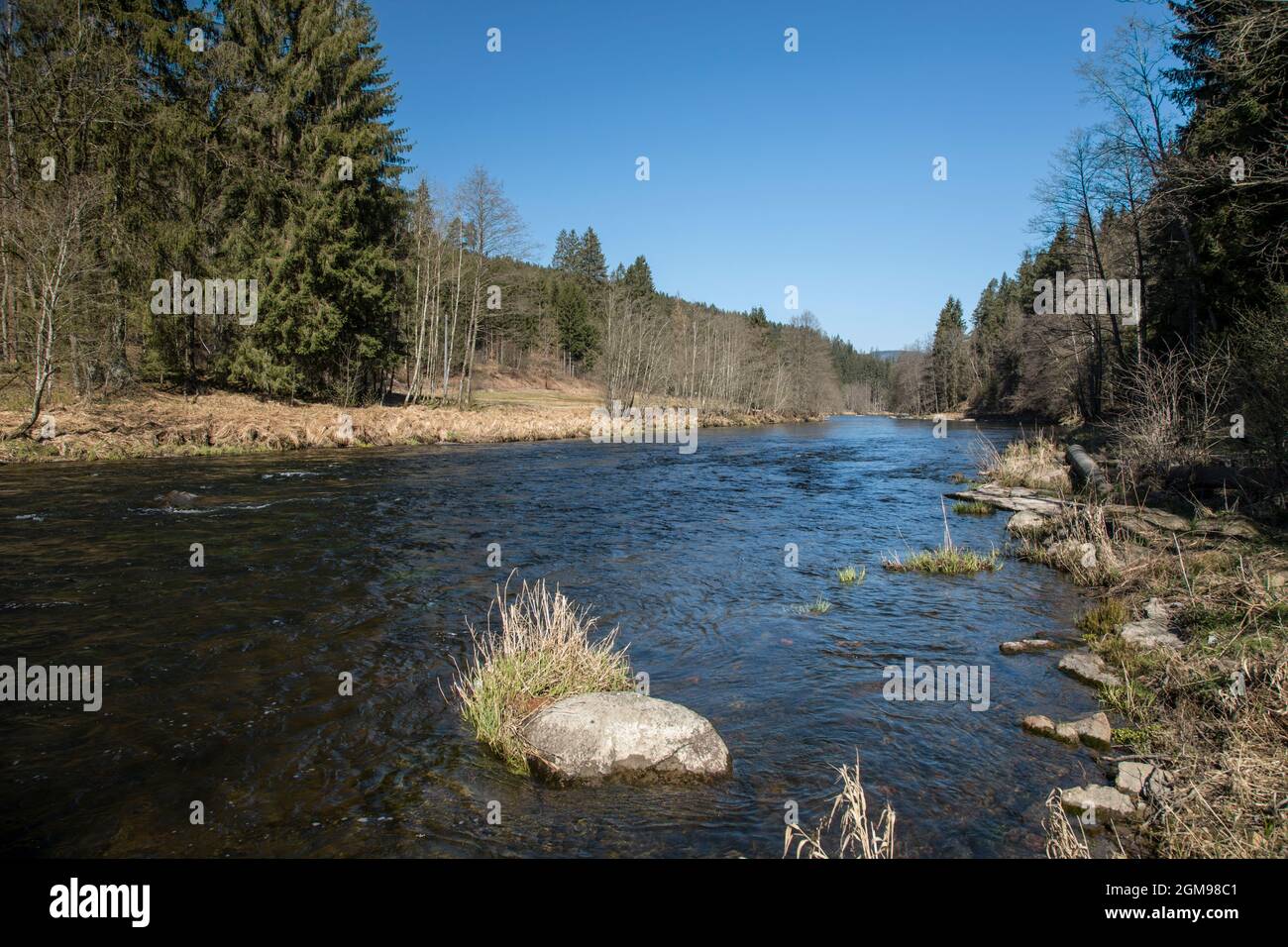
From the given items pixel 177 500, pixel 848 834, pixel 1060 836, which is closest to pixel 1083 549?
pixel 1060 836

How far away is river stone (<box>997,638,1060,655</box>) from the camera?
28.3ft

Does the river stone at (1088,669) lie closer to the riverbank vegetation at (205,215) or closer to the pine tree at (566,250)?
the riverbank vegetation at (205,215)

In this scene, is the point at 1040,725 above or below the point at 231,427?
below

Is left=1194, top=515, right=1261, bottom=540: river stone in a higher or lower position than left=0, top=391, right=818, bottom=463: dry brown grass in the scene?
lower

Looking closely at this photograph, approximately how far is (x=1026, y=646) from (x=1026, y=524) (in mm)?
6917

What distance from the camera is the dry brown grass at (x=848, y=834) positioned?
168 inches

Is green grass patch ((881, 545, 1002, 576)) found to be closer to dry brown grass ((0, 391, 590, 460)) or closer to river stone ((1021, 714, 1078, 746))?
river stone ((1021, 714, 1078, 746))

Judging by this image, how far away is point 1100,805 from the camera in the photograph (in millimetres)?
5062

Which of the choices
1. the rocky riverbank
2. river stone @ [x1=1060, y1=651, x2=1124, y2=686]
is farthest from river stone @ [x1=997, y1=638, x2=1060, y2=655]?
river stone @ [x1=1060, y1=651, x2=1124, y2=686]

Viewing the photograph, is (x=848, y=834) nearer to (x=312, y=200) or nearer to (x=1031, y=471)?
(x=1031, y=471)

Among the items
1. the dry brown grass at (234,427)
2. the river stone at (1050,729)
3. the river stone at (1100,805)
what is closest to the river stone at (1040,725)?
the river stone at (1050,729)

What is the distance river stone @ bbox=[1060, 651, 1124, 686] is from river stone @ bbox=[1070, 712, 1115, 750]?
1.07m

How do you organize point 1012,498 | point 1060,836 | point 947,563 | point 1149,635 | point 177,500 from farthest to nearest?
point 1012,498, point 177,500, point 947,563, point 1149,635, point 1060,836
